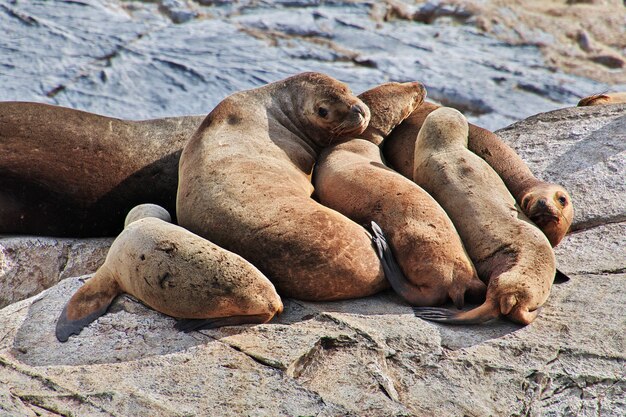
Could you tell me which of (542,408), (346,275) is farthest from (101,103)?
(542,408)

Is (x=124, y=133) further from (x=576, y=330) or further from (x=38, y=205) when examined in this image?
(x=576, y=330)

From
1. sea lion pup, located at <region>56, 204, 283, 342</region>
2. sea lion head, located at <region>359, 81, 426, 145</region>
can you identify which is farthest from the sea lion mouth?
sea lion pup, located at <region>56, 204, 283, 342</region>

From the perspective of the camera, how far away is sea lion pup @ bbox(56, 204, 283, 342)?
16.5ft

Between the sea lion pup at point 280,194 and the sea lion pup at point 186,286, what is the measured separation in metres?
0.26

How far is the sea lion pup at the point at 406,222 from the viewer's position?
5.44 m

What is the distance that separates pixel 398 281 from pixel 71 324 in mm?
1763

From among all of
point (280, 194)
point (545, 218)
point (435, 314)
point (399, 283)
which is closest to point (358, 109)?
point (280, 194)

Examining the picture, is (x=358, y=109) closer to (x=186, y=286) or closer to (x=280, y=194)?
(x=280, y=194)

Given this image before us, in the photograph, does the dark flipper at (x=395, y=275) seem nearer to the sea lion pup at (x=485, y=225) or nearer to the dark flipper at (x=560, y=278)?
the sea lion pup at (x=485, y=225)

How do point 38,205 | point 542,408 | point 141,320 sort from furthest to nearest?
point 38,205, point 141,320, point 542,408

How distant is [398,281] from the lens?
18.1 feet

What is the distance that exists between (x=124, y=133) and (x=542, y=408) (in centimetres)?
427

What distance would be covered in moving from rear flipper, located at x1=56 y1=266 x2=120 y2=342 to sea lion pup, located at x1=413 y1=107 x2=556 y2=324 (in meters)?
1.66

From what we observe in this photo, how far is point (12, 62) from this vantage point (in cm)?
1546
